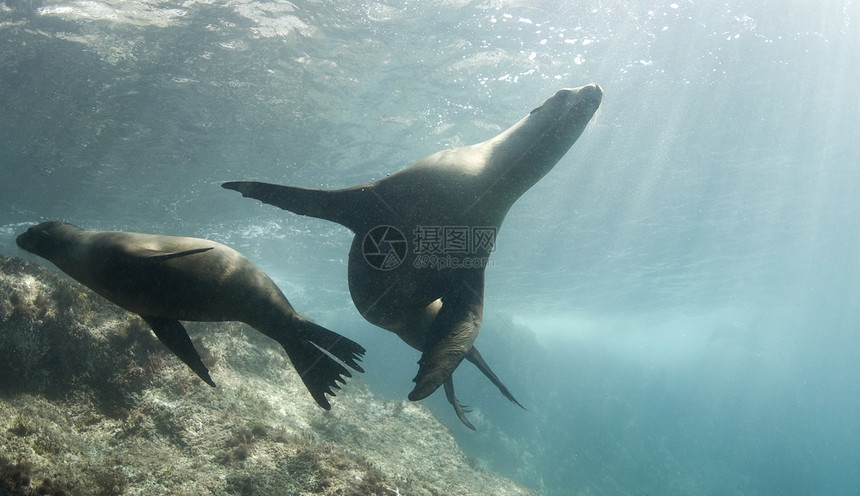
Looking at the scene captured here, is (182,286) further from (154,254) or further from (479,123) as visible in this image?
(479,123)

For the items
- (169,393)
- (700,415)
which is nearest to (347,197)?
(169,393)

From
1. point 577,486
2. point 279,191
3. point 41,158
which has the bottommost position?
point 577,486

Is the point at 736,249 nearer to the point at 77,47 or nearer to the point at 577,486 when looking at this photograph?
the point at 577,486

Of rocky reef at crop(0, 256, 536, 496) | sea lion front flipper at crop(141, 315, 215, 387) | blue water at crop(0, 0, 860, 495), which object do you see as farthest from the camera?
blue water at crop(0, 0, 860, 495)

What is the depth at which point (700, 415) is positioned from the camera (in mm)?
69875

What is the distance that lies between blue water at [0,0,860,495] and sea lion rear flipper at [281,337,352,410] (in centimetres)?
303

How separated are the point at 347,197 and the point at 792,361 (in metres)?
132

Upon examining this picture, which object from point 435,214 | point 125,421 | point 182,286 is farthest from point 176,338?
point 125,421

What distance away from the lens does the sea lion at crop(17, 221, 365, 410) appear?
1.98m

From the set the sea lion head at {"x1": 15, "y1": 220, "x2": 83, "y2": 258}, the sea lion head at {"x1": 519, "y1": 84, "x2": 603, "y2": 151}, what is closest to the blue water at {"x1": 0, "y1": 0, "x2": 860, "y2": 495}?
the sea lion head at {"x1": 519, "y1": 84, "x2": 603, "y2": 151}
